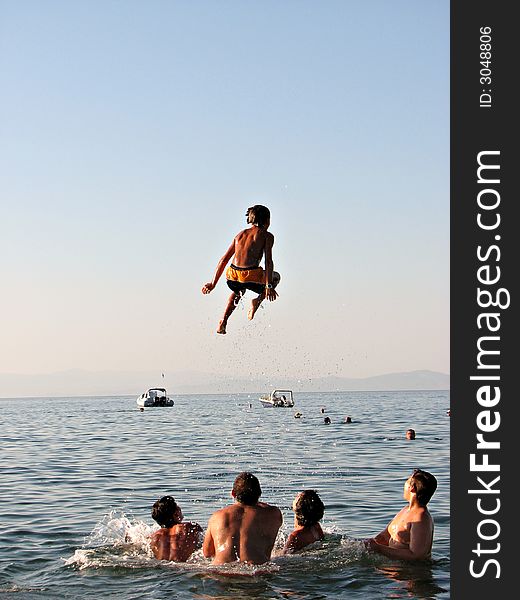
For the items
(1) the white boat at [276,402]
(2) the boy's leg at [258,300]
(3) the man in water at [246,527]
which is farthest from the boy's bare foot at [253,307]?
(1) the white boat at [276,402]

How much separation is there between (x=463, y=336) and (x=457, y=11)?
10.6ft

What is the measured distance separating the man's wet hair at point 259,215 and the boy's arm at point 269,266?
0.56 feet

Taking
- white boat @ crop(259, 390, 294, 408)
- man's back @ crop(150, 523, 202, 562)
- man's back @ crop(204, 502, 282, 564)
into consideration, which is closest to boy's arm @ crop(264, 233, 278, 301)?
man's back @ crop(204, 502, 282, 564)

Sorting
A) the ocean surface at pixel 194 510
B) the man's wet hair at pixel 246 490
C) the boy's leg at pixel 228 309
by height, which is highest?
the boy's leg at pixel 228 309

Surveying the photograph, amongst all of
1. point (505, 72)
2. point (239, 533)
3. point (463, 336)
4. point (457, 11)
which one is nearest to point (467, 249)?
point (463, 336)

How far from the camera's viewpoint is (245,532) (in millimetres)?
12070

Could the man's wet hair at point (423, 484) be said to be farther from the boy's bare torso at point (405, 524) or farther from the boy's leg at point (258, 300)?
the boy's leg at point (258, 300)

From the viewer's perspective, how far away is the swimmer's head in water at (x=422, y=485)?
40.0 feet

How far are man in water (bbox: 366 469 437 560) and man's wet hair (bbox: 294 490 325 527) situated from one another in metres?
1.04

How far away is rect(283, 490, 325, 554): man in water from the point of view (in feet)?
42.0

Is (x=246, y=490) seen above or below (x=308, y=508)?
above

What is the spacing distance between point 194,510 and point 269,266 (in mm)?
8928

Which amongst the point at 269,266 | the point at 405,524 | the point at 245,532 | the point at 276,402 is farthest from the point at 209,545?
the point at 276,402

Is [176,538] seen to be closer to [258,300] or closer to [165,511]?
[165,511]
